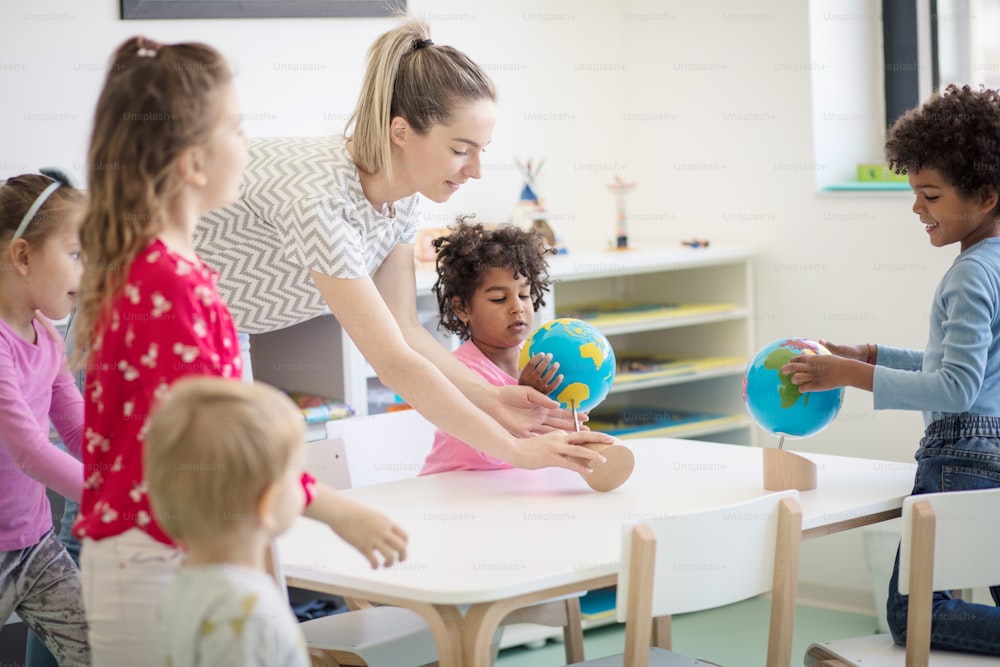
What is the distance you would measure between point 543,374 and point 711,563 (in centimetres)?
61

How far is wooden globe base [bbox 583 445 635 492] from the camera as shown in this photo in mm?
2230

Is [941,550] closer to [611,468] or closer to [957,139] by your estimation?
[611,468]

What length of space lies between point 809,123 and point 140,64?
9.13ft

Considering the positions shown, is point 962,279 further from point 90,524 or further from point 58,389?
point 58,389

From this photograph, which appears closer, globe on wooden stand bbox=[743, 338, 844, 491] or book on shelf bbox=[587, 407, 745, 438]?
globe on wooden stand bbox=[743, 338, 844, 491]

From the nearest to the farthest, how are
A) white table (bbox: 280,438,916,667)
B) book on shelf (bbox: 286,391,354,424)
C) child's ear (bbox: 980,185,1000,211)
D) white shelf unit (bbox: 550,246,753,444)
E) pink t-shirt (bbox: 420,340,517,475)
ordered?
white table (bbox: 280,438,916,667)
child's ear (bbox: 980,185,1000,211)
pink t-shirt (bbox: 420,340,517,475)
book on shelf (bbox: 286,391,354,424)
white shelf unit (bbox: 550,246,753,444)

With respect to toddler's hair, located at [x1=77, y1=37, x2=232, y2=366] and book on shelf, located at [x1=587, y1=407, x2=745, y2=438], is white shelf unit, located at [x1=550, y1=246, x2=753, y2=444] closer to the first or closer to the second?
book on shelf, located at [x1=587, y1=407, x2=745, y2=438]

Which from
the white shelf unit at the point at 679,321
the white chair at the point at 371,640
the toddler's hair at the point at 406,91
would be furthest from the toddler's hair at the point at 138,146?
the white shelf unit at the point at 679,321

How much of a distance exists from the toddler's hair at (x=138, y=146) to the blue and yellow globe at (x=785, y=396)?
3.82ft

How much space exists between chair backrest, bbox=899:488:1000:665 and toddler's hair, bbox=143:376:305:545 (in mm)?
1096

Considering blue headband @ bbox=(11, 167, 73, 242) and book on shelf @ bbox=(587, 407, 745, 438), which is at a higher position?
blue headband @ bbox=(11, 167, 73, 242)

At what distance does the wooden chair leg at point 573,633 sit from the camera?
8.73 feet

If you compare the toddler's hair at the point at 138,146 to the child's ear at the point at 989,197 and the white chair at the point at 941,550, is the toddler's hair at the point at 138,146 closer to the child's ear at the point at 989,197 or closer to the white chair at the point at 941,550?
the white chair at the point at 941,550

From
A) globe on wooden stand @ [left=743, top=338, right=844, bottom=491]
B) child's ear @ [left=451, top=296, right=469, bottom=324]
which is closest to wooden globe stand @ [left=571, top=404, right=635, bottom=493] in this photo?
globe on wooden stand @ [left=743, top=338, right=844, bottom=491]
